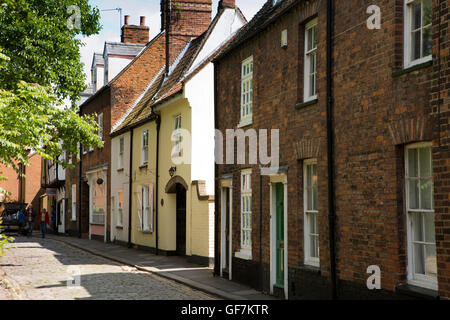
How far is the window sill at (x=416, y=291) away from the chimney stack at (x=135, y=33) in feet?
94.0

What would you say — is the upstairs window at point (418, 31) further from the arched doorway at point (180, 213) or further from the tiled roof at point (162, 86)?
the tiled roof at point (162, 86)

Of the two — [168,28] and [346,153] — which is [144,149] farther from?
[346,153]

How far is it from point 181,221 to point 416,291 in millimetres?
14711

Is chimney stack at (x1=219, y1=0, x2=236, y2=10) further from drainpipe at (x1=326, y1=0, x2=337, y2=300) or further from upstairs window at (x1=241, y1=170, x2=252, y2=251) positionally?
drainpipe at (x1=326, y1=0, x2=337, y2=300)

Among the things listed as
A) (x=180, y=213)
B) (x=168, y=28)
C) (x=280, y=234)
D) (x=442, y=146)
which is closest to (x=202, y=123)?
(x=180, y=213)

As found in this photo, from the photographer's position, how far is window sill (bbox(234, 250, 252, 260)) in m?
14.0

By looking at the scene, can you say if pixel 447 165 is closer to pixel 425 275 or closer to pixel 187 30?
pixel 425 275

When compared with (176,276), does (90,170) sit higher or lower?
higher

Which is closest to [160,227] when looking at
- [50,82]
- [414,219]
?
[50,82]

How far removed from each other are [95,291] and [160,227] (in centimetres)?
989

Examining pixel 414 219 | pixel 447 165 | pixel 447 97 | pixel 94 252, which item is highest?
pixel 447 97

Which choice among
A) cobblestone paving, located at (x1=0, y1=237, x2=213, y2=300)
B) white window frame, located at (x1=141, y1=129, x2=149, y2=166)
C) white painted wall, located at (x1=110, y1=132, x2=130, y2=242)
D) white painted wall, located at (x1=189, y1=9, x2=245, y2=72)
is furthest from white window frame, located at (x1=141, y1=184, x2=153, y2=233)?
white painted wall, located at (x1=189, y1=9, x2=245, y2=72)

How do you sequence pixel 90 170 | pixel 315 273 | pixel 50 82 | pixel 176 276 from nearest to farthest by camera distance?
pixel 315 273 < pixel 176 276 < pixel 50 82 < pixel 90 170

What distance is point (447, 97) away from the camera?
7.35 metres
